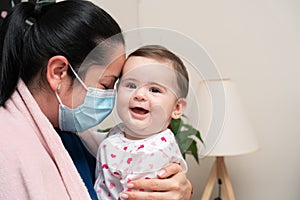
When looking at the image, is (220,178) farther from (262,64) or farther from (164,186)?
(164,186)

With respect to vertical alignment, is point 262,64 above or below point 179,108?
below

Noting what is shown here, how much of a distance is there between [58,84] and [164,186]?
13.9 inches

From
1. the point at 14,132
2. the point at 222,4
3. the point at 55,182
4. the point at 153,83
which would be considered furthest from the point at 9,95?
the point at 222,4

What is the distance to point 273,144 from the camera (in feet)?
6.44

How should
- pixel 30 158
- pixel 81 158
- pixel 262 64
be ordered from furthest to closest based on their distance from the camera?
pixel 262 64
pixel 81 158
pixel 30 158

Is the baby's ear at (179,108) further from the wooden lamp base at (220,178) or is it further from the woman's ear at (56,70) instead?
the wooden lamp base at (220,178)

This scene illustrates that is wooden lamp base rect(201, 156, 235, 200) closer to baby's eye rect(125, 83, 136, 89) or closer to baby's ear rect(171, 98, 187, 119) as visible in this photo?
baby's ear rect(171, 98, 187, 119)

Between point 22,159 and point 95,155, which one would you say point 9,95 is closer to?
point 22,159

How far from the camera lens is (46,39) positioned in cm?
88

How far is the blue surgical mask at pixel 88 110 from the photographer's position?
93 centimetres

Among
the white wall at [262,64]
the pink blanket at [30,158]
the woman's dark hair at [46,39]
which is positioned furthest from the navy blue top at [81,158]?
the white wall at [262,64]

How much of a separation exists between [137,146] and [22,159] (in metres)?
0.27

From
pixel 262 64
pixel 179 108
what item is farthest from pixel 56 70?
pixel 262 64

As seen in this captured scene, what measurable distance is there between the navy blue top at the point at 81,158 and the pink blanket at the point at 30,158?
0.36ft
